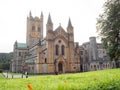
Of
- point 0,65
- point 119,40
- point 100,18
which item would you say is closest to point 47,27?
point 100,18

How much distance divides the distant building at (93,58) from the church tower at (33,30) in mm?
24216

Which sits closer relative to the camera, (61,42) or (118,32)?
(118,32)

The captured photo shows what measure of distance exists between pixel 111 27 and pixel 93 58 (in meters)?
54.0

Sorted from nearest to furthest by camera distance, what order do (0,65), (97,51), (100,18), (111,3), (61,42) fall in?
(111,3), (100,18), (61,42), (97,51), (0,65)

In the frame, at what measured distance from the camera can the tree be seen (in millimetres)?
31559

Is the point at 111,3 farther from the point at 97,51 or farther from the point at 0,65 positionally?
the point at 0,65

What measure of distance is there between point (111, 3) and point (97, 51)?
192 feet

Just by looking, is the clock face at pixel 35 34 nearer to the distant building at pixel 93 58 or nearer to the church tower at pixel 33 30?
the church tower at pixel 33 30

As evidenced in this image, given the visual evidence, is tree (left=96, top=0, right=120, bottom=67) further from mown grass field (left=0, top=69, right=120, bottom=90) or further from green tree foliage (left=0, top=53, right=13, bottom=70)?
green tree foliage (left=0, top=53, right=13, bottom=70)

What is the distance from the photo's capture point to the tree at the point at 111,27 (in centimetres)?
3156

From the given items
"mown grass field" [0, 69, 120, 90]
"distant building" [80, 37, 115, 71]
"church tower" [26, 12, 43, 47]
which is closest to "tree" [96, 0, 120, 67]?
"mown grass field" [0, 69, 120, 90]

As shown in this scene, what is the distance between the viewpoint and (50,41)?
210ft

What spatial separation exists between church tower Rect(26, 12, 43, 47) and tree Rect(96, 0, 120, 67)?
65378 millimetres

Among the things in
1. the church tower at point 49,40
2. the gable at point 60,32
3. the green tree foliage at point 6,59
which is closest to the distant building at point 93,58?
the gable at point 60,32
